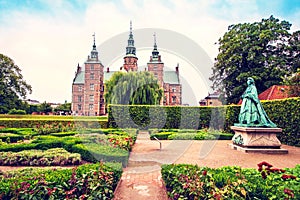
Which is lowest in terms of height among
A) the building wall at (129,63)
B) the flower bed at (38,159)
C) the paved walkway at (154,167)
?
the paved walkway at (154,167)

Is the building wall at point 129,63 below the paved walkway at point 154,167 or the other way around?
the other way around

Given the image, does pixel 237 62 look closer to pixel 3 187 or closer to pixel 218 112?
pixel 218 112

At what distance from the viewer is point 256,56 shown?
19.1m

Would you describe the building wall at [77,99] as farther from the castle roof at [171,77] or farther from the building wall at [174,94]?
the building wall at [174,94]

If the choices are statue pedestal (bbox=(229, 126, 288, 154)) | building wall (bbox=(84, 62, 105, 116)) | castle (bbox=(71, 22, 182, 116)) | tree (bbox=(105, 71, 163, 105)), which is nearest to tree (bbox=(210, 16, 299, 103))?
tree (bbox=(105, 71, 163, 105))

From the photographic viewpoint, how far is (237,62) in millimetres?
19891

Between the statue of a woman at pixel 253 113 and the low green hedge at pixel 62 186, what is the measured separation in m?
7.03

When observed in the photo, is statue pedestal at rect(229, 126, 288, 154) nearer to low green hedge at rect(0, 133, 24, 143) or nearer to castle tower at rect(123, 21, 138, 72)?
low green hedge at rect(0, 133, 24, 143)

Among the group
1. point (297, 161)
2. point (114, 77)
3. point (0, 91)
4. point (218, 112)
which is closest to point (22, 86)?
point (0, 91)

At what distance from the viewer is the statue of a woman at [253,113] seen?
8.67 meters

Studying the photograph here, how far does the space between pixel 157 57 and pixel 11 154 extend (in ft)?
144

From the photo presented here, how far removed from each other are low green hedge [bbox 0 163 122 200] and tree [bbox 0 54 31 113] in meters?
30.7

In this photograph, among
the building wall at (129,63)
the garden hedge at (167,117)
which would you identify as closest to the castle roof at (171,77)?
the building wall at (129,63)

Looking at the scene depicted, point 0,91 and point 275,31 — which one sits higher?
point 275,31
